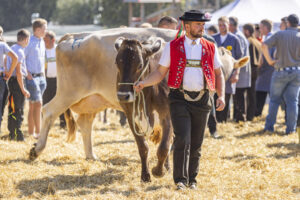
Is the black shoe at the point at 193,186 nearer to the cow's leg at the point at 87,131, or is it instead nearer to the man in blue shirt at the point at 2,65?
the cow's leg at the point at 87,131

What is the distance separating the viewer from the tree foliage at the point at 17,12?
4356 cm

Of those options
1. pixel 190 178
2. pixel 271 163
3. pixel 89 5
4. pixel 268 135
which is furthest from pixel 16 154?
pixel 89 5

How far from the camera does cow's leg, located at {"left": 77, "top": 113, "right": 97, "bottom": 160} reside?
26.3ft

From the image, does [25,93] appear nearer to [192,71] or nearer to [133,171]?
[133,171]

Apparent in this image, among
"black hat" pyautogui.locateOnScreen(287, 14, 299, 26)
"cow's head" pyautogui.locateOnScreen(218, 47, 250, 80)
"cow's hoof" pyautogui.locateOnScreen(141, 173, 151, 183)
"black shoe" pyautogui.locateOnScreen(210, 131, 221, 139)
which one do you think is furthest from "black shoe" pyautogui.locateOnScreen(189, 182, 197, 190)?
"black hat" pyautogui.locateOnScreen(287, 14, 299, 26)

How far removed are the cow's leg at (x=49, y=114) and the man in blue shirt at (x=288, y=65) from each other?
13.2 feet

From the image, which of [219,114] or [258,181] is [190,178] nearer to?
[258,181]

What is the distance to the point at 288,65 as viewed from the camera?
980cm

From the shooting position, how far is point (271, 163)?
24.6ft

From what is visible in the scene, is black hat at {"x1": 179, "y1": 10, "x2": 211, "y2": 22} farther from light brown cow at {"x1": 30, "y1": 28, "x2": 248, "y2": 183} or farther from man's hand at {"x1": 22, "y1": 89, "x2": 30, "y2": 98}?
man's hand at {"x1": 22, "y1": 89, "x2": 30, "y2": 98}

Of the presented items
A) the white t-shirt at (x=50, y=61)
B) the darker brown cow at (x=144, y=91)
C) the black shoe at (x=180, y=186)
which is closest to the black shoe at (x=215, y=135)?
the darker brown cow at (x=144, y=91)

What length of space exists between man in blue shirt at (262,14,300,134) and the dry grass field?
2.02 feet

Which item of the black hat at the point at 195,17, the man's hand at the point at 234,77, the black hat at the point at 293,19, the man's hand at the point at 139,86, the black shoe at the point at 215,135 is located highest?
the black hat at the point at 195,17

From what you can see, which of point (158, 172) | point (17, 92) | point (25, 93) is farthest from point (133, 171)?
point (17, 92)
